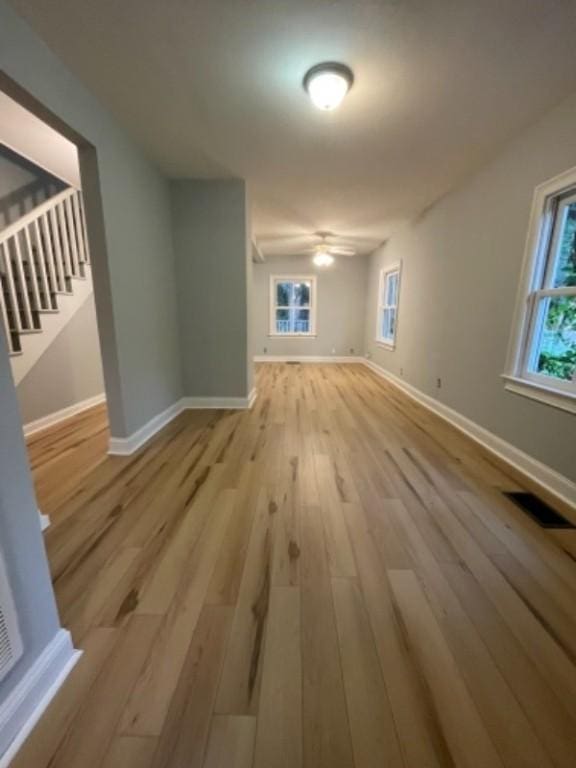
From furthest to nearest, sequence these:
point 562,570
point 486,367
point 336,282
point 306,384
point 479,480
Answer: point 336,282 → point 306,384 → point 486,367 → point 479,480 → point 562,570

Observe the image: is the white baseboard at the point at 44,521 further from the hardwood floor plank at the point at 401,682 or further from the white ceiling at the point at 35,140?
the white ceiling at the point at 35,140

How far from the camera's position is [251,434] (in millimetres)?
3111

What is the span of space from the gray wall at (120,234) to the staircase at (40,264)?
0.76 meters

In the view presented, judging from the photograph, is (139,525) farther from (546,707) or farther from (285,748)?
(546,707)

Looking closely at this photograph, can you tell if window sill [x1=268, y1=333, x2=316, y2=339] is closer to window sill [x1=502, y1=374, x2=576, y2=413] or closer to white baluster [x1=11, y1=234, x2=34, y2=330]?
white baluster [x1=11, y1=234, x2=34, y2=330]

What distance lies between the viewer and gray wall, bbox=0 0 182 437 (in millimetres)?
1707

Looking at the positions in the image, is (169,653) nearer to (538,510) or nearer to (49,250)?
(538,510)

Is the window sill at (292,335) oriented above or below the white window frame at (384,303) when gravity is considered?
below

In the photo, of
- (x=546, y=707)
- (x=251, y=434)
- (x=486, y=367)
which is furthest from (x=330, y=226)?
(x=546, y=707)

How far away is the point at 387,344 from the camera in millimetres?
5922

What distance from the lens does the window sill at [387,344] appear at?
18.3 ft

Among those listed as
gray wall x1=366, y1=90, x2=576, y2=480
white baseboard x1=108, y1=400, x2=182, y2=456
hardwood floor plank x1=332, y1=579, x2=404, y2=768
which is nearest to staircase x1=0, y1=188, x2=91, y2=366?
white baseboard x1=108, y1=400, x2=182, y2=456

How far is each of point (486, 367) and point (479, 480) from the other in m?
1.17

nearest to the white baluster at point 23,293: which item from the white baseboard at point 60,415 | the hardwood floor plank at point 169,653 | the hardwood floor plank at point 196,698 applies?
the white baseboard at point 60,415
